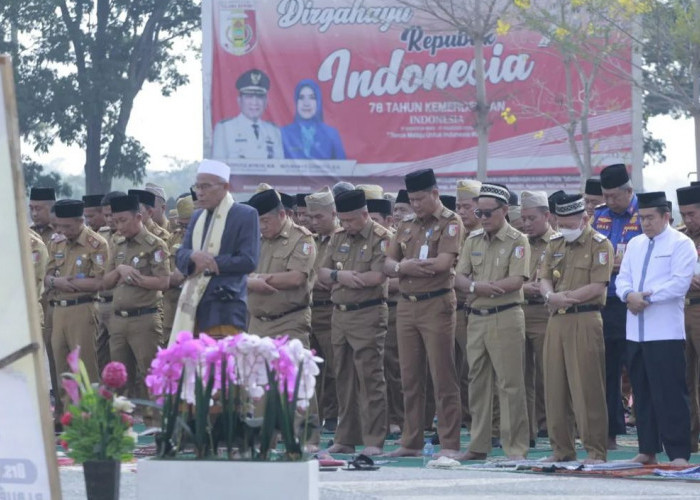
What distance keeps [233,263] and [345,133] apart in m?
22.9

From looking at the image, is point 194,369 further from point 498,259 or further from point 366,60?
point 366,60

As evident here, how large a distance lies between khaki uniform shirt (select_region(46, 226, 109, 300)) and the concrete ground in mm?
4607

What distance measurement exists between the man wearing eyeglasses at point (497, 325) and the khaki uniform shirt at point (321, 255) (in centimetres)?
163

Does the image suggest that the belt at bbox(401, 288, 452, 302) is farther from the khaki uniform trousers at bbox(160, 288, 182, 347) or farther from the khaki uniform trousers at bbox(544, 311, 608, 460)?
the khaki uniform trousers at bbox(160, 288, 182, 347)

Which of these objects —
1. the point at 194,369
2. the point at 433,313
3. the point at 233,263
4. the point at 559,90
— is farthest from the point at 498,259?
the point at 559,90

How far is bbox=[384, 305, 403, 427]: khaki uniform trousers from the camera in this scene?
603 inches

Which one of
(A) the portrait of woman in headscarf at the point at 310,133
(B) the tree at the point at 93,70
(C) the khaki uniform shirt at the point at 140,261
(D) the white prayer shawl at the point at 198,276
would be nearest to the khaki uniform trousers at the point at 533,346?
(C) the khaki uniform shirt at the point at 140,261

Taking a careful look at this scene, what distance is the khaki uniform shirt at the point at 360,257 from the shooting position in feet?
44.1

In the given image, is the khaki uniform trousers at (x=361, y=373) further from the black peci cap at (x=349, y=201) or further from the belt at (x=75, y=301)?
the belt at (x=75, y=301)

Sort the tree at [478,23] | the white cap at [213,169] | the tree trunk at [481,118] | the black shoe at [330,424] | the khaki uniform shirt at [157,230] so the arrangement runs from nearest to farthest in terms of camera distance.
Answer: the white cap at [213,169], the black shoe at [330,424], the khaki uniform shirt at [157,230], the tree at [478,23], the tree trunk at [481,118]

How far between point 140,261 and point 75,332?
1.06 m

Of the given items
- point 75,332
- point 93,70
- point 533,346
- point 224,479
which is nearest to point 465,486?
point 224,479

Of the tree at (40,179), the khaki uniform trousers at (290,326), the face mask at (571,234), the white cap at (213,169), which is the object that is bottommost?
the khaki uniform trousers at (290,326)

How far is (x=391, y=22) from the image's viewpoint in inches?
1307
